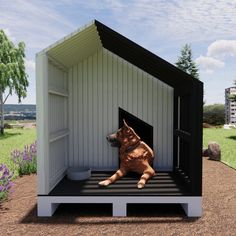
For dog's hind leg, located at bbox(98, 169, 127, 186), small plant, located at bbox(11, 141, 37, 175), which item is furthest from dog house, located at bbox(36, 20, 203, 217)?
small plant, located at bbox(11, 141, 37, 175)

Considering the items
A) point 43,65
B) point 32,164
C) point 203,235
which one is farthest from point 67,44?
point 32,164

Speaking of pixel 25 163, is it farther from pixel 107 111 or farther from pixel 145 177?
pixel 145 177

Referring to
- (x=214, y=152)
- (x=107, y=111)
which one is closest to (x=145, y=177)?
(x=107, y=111)

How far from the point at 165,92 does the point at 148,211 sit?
10.3 ft

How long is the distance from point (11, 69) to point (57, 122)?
19.0 meters

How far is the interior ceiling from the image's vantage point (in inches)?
202

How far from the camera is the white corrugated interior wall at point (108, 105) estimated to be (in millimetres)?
7422

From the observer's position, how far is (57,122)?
6406 millimetres

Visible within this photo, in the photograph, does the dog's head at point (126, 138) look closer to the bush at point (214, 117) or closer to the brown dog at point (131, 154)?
the brown dog at point (131, 154)

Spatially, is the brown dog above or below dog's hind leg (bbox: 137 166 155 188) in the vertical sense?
above

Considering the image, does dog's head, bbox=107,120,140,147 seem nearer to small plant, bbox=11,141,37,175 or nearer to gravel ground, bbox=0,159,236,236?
gravel ground, bbox=0,159,236,236

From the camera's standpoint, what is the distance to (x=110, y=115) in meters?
7.50

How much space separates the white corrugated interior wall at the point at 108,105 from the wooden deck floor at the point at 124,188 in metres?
1.05

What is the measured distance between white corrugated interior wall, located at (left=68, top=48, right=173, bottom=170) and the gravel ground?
5.58ft
